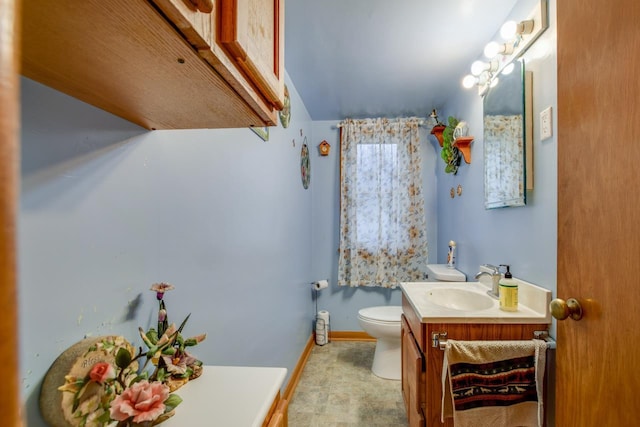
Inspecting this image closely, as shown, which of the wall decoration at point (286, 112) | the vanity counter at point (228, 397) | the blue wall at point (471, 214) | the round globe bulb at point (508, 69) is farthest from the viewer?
the wall decoration at point (286, 112)

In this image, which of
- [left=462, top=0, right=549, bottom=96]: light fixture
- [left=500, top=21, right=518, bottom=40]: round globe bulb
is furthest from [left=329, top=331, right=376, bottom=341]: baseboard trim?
[left=500, top=21, right=518, bottom=40]: round globe bulb

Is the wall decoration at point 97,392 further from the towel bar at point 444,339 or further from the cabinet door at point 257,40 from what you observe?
the towel bar at point 444,339

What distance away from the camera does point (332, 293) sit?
328 centimetres

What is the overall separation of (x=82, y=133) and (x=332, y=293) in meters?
2.91

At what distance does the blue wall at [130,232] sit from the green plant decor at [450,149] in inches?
61.3

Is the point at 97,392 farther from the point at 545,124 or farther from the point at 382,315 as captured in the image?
the point at 382,315

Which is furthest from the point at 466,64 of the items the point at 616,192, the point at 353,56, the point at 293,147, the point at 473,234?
the point at 616,192

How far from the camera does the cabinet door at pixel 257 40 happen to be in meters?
0.52

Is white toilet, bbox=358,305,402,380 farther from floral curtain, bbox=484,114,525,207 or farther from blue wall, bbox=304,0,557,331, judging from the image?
floral curtain, bbox=484,114,525,207

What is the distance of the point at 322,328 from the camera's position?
3.12m

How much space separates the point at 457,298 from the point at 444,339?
1.91ft


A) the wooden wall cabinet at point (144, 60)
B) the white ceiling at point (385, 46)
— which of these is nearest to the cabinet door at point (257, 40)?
the wooden wall cabinet at point (144, 60)

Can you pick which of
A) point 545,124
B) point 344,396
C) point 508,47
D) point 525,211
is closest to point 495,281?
point 525,211

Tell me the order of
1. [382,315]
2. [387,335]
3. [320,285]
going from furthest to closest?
[320,285], [382,315], [387,335]
